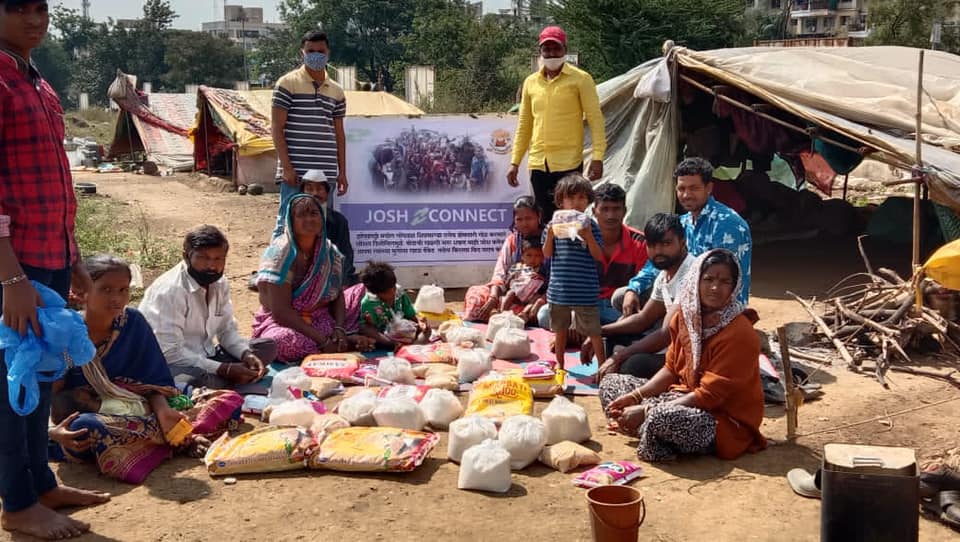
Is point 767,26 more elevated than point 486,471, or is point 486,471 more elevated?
point 767,26

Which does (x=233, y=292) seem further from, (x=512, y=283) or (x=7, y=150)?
(x=7, y=150)

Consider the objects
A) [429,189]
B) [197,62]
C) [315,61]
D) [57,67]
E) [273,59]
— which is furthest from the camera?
[57,67]

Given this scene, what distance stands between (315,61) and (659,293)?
2.87m

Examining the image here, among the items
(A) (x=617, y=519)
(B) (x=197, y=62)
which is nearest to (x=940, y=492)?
(A) (x=617, y=519)

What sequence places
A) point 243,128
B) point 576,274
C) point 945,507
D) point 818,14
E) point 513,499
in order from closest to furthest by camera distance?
point 945,507, point 513,499, point 576,274, point 243,128, point 818,14

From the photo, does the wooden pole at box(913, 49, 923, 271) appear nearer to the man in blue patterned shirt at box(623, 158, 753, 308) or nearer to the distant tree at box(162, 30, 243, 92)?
the man in blue patterned shirt at box(623, 158, 753, 308)

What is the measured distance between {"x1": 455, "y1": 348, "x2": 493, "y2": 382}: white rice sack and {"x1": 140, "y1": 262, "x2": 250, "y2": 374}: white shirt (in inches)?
48.8

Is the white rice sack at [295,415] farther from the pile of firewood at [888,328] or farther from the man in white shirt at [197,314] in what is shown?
the pile of firewood at [888,328]

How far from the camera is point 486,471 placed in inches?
140

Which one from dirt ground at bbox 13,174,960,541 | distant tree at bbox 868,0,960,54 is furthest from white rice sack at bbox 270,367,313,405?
distant tree at bbox 868,0,960,54

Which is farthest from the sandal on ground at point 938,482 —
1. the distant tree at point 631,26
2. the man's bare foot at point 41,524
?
the distant tree at point 631,26

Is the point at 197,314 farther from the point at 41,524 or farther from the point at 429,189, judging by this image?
the point at 429,189

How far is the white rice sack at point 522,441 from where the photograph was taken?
3.79 m

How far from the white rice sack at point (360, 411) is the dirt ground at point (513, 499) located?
0.37m
